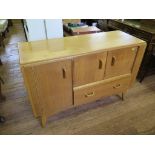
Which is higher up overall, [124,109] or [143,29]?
[143,29]

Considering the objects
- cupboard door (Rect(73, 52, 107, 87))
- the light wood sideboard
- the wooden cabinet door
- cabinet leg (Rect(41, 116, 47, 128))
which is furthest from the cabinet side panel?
the wooden cabinet door


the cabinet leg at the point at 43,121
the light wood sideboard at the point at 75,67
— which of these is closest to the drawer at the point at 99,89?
the light wood sideboard at the point at 75,67

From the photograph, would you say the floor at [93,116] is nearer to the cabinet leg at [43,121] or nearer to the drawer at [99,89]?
the cabinet leg at [43,121]

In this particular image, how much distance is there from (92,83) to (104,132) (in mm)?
564

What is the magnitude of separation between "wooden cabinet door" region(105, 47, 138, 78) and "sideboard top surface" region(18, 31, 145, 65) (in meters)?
0.06

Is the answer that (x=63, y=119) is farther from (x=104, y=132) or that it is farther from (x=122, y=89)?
(x=122, y=89)

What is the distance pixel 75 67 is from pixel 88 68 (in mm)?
140

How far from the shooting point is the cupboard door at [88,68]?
126cm

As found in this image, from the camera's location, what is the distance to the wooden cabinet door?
54.2 inches

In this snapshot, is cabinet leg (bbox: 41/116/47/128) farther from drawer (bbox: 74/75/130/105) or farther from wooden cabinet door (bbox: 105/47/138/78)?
wooden cabinet door (bbox: 105/47/138/78)

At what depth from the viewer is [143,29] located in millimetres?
2029

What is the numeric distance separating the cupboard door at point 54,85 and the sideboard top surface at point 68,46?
0.26 ft

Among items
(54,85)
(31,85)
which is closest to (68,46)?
(54,85)
